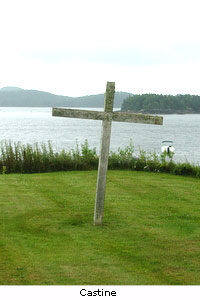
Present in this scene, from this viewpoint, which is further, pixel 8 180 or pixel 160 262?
pixel 8 180

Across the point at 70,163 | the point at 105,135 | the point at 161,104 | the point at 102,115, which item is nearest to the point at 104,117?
the point at 102,115

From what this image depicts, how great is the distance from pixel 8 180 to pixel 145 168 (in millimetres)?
5039

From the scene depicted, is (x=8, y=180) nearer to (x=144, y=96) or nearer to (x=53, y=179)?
(x=53, y=179)

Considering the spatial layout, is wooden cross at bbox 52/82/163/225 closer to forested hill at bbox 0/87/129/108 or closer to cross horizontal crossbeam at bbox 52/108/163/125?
cross horizontal crossbeam at bbox 52/108/163/125

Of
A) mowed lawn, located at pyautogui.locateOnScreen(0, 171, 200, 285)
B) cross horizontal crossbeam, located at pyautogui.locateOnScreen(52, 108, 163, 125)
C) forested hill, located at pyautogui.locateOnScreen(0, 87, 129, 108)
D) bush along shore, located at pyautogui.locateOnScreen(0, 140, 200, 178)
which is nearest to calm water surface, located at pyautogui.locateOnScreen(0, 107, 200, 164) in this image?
bush along shore, located at pyautogui.locateOnScreen(0, 140, 200, 178)

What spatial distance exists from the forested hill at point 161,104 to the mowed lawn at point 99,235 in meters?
97.1

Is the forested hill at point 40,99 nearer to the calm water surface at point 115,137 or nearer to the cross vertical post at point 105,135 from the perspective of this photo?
the calm water surface at point 115,137

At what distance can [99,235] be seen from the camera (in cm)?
754

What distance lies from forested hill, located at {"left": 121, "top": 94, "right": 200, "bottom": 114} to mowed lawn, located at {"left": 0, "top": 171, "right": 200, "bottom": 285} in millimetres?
97081

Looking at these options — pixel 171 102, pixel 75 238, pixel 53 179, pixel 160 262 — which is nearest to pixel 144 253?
pixel 160 262

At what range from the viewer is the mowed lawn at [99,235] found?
5750 mm

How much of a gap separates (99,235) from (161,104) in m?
115

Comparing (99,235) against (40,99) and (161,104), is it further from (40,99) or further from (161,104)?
(40,99)

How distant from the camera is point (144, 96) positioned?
4518 inches
